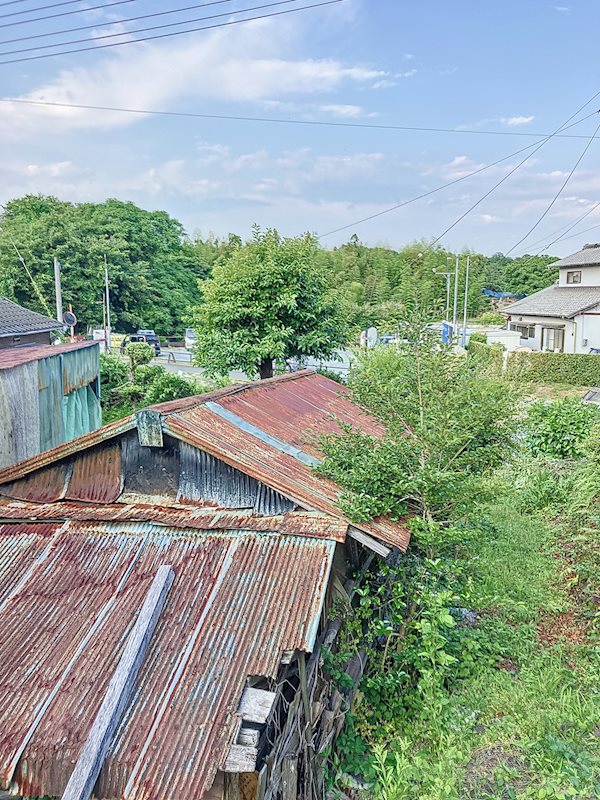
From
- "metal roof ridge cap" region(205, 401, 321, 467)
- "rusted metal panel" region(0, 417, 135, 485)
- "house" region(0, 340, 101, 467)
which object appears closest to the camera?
"rusted metal panel" region(0, 417, 135, 485)

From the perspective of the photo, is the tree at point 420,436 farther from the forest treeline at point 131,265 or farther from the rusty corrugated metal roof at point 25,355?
the forest treeline at point 131,265

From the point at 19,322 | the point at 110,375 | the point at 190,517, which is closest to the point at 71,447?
the point at 190,517

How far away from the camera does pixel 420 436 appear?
6.13 meters

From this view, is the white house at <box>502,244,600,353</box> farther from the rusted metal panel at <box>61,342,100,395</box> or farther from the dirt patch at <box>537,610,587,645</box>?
the rusted metal panel at <box>61,342,100,395</box>

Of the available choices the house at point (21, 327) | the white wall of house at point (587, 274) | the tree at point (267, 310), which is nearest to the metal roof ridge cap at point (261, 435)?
the tree at point (267, 310)

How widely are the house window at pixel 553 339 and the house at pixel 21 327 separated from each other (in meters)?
21.7

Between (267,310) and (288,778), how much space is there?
1051 centimetres

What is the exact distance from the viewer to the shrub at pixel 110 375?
18516 millimetres

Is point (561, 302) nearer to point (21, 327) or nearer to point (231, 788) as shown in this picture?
point (21, 327)

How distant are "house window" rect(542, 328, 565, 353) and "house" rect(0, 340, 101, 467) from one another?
22005 mm

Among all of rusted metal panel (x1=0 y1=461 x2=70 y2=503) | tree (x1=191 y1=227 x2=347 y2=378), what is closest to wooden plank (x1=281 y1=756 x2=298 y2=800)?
rusted metal panel (x1=0 y1=461 x2=70 y2=503)

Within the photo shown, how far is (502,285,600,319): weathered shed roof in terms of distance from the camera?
25.4 meters

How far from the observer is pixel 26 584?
15.5 ft

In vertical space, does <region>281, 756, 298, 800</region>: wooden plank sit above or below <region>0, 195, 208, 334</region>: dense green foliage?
below
